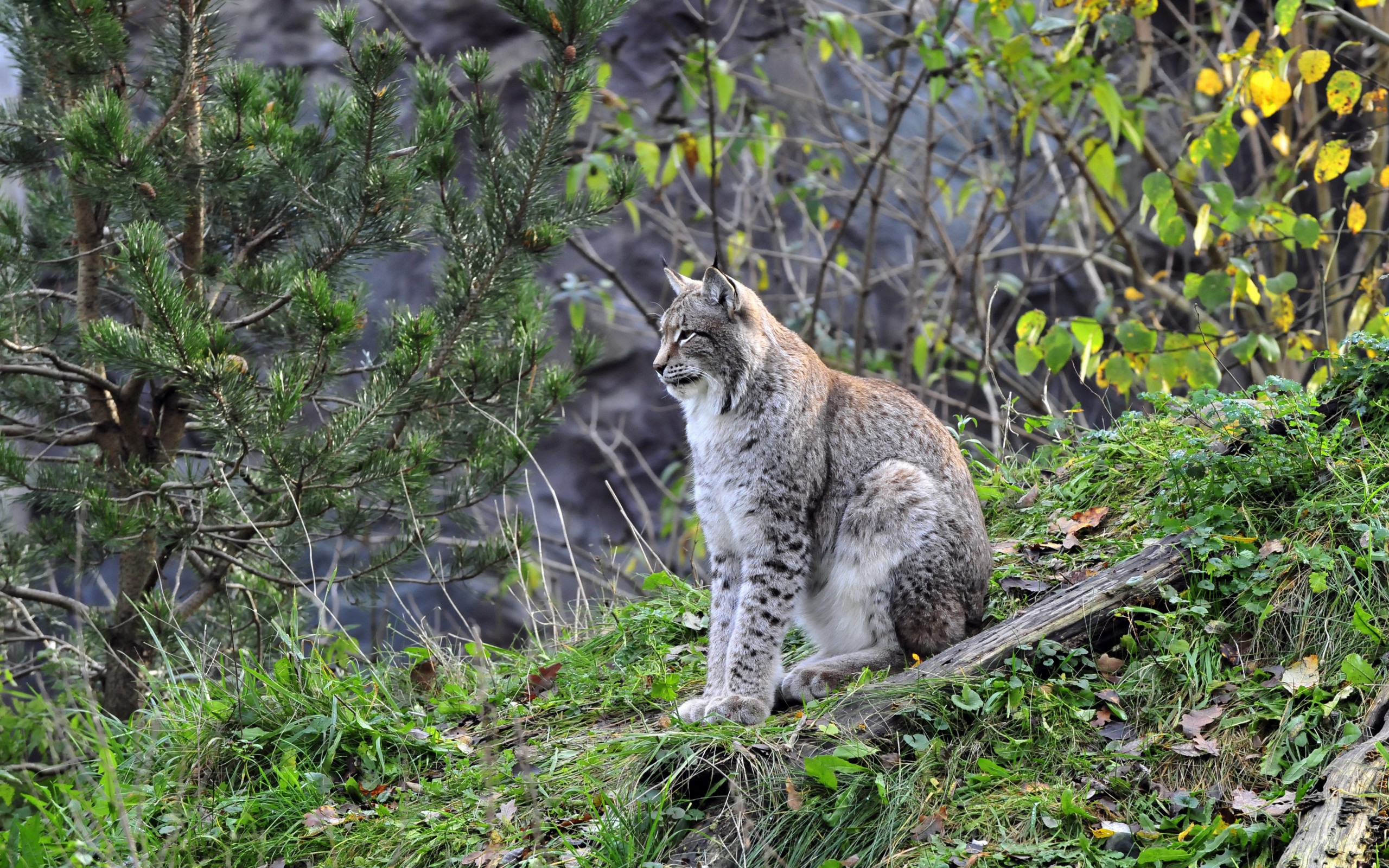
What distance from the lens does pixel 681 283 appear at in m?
4.86

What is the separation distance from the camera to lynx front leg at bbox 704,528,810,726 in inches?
161

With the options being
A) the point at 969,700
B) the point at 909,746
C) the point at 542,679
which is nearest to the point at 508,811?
the point at 542,679

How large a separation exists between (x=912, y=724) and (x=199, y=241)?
3.98m

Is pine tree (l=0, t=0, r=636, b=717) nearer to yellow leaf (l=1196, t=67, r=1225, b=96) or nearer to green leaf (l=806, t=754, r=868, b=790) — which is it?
green leaf (l=806, t=754, r=868, b=790)

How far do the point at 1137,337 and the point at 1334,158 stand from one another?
4.36 feet

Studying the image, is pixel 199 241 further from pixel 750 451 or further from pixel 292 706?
pixel 750 451

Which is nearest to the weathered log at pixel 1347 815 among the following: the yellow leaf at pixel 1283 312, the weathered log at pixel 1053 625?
the weathered log at pixel 1053 625

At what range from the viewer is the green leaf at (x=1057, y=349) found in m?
5.82

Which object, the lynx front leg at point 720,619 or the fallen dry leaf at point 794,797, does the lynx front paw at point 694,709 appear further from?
the fallen dry leaf at point 794,797

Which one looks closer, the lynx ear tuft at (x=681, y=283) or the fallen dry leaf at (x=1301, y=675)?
the fallen dry leaf at (x=1301, y=675)

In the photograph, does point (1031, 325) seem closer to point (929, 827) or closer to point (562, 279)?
point (929, 827)

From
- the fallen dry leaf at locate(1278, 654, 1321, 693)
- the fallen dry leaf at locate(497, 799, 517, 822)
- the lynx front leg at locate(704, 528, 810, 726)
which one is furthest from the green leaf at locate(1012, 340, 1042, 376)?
the fallen dry leaf at locate(497, 799, 517, 822)

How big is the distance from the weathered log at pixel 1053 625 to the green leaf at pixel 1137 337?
215 cm

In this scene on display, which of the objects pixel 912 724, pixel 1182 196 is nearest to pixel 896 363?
pixel 1182 196
